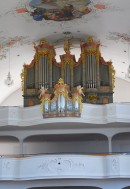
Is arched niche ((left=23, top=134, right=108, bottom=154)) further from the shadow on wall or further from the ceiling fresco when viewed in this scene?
the ceiling fresco

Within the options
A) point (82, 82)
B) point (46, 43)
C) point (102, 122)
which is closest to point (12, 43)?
point (46, 43)

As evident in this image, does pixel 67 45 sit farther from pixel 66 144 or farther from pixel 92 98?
pixel 66 144

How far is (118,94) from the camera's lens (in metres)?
26.6

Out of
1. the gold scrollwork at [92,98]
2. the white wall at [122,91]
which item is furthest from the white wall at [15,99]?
the gold scrollwork at [92,98]

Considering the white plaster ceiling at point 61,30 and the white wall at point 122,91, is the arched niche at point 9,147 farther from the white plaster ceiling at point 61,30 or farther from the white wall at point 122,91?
the white wall at point 122,91

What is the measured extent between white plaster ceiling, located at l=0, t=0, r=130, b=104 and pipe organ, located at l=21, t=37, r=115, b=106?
2.10 feet

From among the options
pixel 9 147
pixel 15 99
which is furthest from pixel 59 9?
pixel 15 99

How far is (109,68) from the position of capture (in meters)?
20.9

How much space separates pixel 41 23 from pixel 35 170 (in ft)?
21.8

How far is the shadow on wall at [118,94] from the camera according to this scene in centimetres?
2650

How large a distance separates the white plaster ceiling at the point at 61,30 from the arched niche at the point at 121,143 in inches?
133

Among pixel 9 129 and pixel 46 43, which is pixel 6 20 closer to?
pixel 46 43

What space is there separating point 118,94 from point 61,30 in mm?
7443

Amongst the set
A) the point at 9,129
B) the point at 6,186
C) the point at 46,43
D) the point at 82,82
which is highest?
the point at 46,43
